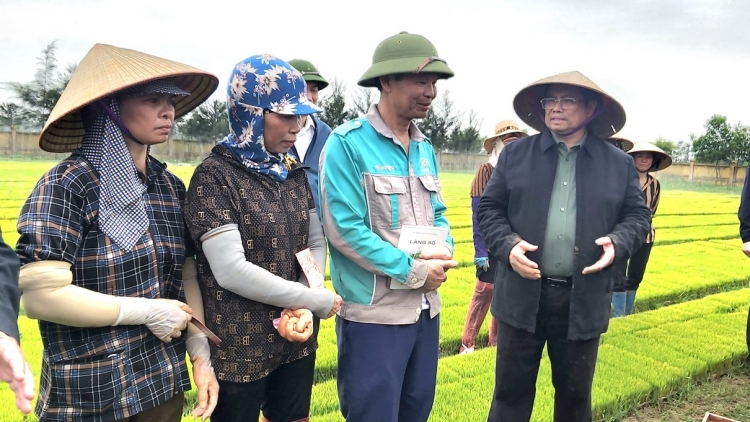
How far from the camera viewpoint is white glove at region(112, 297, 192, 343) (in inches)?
63.1

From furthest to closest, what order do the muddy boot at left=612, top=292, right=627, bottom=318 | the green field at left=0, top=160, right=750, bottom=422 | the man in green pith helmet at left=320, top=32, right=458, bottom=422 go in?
the muddy boot at left=612, top=292, right=627, bottom=318 → the green field at left=0, top=160, right=750, bottom=422 → the man in green pith helmet at left=320, top=32, right=458, bottom=422

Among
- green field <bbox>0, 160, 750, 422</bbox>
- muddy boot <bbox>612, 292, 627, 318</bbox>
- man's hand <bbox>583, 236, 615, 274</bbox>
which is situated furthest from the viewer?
muddy boot <bbox>612, 292, 627, 318</bbox>

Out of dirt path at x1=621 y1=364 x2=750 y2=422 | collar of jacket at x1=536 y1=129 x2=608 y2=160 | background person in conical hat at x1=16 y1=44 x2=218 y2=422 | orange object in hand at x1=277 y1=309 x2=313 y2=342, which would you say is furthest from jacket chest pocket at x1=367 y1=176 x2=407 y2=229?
dirt path at x1=621 y1=364 x2=750 y2=422

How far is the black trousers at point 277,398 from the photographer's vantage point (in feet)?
6.32

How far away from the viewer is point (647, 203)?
5.35 meters

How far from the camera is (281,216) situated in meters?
1.93

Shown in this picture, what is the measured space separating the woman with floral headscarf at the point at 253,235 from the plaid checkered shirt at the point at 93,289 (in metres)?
0.19

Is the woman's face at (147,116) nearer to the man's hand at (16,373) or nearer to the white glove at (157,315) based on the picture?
the white glove at (157,315)

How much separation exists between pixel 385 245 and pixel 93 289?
1.03 m

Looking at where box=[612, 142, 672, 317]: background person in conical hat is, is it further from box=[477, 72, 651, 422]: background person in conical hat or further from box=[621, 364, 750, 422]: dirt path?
box=[477, 72, 651, 422]: background person in conical hat

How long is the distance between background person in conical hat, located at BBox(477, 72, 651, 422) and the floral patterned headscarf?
1.24 meters

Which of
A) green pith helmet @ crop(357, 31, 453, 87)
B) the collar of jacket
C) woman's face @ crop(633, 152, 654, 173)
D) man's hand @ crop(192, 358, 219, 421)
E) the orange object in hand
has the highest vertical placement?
green pith helmet @ crop(357, 31, 453, 87)

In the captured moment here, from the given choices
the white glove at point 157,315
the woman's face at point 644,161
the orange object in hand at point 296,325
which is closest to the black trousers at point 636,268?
the woman's face at point 644,161

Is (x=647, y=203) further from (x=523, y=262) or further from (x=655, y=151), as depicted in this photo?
(x=523, y=262)
